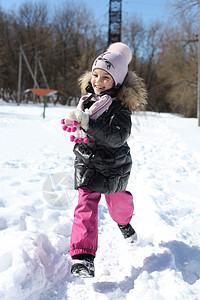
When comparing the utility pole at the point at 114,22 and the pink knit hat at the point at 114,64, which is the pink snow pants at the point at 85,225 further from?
the utility pole at the point at 114,22

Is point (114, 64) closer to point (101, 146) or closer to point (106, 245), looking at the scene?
point (101, 146)

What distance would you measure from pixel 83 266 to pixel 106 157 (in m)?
0.69

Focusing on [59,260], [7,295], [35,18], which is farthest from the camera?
[35,18]

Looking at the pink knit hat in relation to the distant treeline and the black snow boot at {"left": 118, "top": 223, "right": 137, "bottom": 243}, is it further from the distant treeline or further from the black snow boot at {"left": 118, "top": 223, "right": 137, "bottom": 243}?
the distant treeline

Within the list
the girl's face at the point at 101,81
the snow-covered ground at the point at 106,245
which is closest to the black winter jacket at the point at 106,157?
the girl's face at the point at 101,81

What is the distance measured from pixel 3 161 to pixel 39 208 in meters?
1.98

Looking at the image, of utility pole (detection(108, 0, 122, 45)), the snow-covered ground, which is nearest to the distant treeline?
utility pole (detection(108, 0, 122, 45))

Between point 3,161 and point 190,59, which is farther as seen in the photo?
point 190,59

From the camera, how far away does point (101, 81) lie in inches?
76.2

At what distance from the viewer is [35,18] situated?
34.0 metres

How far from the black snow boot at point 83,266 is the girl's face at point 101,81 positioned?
1.08 m

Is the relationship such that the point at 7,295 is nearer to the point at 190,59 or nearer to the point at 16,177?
the point at 16,177

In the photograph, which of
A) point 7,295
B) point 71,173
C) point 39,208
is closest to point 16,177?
point 71,173

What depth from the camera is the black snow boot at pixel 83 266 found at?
5.12 ft
